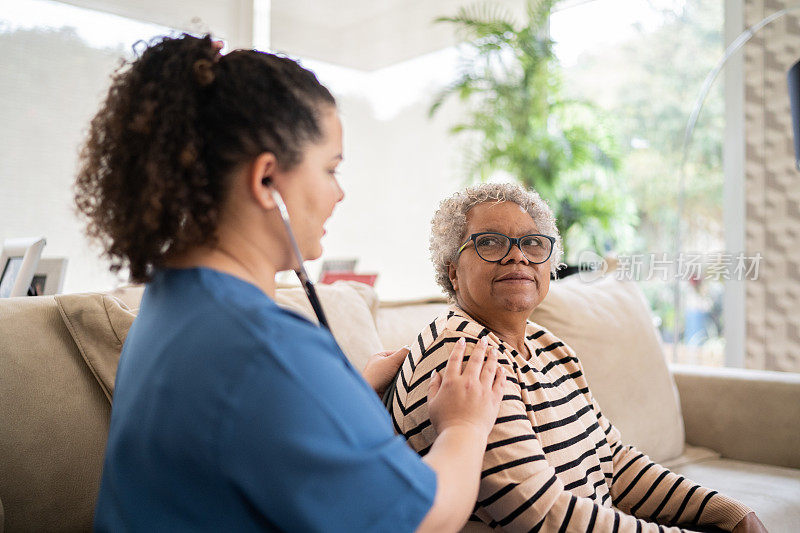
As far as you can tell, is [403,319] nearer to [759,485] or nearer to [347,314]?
[347,314]

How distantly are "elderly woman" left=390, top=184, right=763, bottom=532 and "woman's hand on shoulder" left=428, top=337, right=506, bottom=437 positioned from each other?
0.41 ft

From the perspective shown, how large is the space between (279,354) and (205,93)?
Result: 0.98ft

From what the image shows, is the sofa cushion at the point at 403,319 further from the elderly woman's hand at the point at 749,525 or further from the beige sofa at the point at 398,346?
the elderly woman's hand at the point at 749,525

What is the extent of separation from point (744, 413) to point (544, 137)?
2068mm

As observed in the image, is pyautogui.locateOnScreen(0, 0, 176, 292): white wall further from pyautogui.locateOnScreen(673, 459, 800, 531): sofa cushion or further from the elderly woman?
pyautogui.locateOnScreen(673, 459, 800, 531): sofa cushion

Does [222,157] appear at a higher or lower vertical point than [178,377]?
higher

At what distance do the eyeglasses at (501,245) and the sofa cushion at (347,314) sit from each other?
37cm

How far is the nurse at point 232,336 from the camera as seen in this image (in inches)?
23.4

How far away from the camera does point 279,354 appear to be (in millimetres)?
609

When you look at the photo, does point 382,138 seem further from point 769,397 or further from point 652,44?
point 769,397

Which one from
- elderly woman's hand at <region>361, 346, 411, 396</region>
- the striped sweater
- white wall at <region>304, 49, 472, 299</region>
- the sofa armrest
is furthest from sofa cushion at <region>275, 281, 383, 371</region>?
white wall at <region>304, 49, 472, 299</region>

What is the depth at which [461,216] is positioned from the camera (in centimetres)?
134

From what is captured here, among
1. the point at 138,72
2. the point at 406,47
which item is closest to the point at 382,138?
the point at 406,47

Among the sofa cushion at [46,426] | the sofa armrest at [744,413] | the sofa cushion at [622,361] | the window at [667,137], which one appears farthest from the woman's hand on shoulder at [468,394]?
the window at [667,137]
